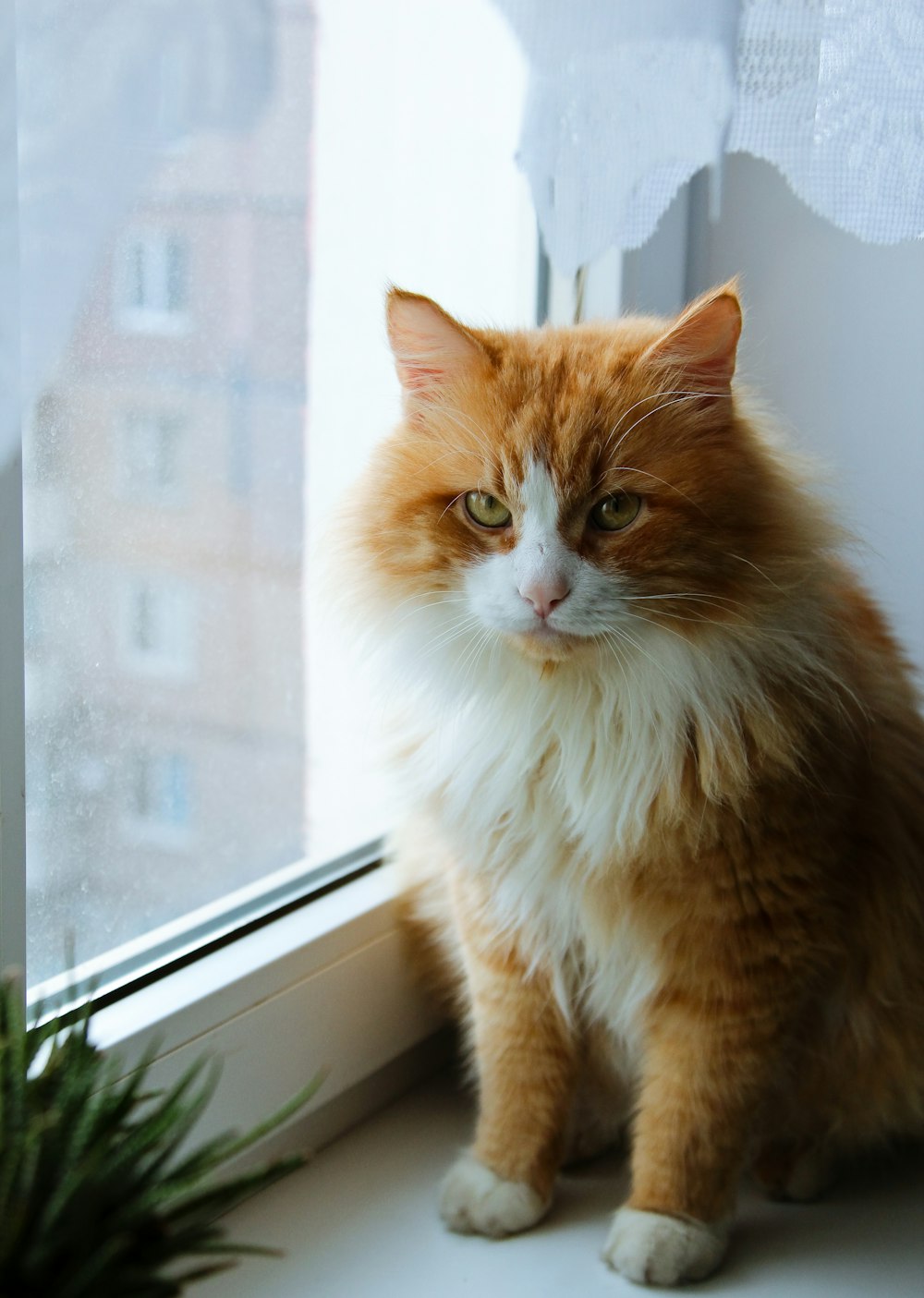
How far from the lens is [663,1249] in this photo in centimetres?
115

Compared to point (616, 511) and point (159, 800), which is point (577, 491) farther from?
point (159, 800)

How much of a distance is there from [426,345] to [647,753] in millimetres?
413

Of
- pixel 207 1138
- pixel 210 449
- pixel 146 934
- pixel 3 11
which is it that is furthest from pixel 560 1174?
pixel 3 11

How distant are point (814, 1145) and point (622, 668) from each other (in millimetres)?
576

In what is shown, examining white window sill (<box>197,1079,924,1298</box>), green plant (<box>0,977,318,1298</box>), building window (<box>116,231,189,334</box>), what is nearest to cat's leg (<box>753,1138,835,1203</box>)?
white window sill (<box>197,1079,924,1298</box>)

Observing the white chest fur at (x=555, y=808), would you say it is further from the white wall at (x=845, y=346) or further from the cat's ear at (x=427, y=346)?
the white wall at (x=845, y=346)

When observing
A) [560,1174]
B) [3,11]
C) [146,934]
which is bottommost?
[560,1174]

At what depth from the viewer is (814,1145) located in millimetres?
1325

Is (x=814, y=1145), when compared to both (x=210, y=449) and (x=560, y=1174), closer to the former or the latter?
(x=560, y=1174)

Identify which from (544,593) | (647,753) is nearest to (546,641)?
(544,593)

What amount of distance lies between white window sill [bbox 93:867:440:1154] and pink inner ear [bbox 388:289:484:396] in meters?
0.60

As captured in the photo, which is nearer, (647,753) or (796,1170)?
(647,753)

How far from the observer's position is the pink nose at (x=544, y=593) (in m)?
1.04

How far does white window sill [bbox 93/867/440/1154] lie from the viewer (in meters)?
1.21
